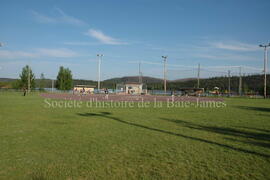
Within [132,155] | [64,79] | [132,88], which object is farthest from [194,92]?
[132,155]

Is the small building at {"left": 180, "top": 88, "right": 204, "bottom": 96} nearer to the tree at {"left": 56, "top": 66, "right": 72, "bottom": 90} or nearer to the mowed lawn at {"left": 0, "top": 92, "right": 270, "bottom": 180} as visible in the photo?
the tree at {"left": 56, "top": 66, "right": 72, "bottom": 90}

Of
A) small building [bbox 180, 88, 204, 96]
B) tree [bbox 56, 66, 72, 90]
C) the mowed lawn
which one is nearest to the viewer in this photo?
the mowed lawn

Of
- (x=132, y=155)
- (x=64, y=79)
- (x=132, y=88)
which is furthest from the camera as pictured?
(x=64, y=79)

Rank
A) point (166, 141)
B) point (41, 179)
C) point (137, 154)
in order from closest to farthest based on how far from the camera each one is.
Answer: point (41, 179)
point (137, 154)
point (166, 141)

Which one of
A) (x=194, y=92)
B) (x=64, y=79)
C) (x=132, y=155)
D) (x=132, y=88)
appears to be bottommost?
(x=132, y=155)

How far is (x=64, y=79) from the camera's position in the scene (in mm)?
76812

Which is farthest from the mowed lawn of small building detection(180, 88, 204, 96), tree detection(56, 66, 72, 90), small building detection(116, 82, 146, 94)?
tree detection(56, 66, 72, 90)

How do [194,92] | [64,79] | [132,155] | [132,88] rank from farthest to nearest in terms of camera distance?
[64,79] < [132,88] < [194,92] < [132,155]

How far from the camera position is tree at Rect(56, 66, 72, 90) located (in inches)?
3012

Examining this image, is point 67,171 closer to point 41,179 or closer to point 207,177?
point 41,179

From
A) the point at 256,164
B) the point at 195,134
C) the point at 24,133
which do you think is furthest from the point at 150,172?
the point at 24,133

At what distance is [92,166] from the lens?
170 inches

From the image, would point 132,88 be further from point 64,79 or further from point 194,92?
point 64,79

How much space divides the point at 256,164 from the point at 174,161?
168 centimetres
